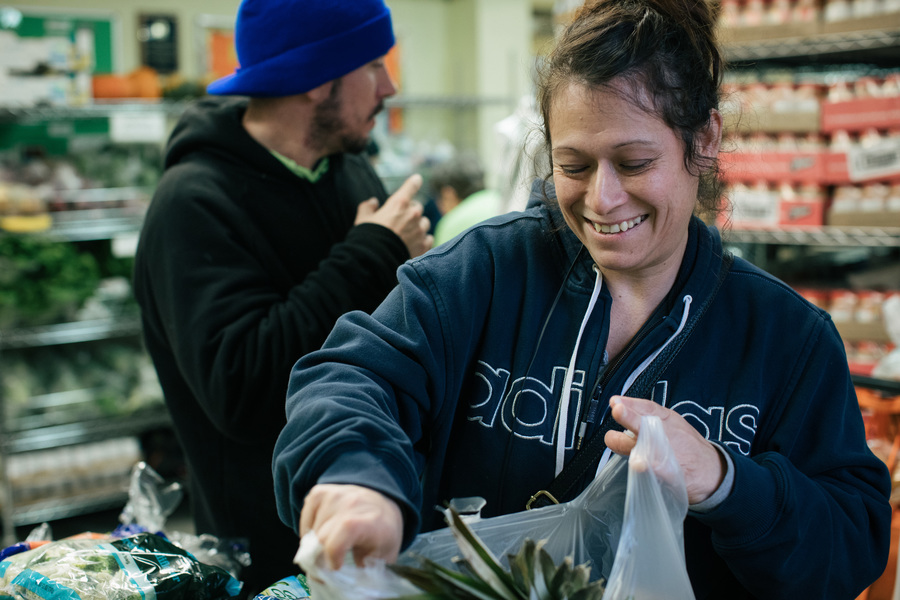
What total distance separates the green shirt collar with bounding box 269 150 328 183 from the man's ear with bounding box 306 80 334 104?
0.14 meters

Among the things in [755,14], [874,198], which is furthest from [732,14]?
[874,198]

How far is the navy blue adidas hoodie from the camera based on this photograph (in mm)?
1037

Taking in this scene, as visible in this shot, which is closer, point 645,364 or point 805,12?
Result: point 645,364

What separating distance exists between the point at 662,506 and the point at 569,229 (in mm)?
456

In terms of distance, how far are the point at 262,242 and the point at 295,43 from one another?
41 centimetres

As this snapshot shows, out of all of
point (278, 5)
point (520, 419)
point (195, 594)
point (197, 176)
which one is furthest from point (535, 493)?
point (278, 5)

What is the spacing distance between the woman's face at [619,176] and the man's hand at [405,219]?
47 centimetres

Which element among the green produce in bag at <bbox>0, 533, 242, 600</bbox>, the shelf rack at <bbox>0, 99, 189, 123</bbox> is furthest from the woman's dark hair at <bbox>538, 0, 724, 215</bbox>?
the shelf rack at <bbox>0, 99, 189, 123</bbox>

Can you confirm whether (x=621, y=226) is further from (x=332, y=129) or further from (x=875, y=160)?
(x=875, y=160)

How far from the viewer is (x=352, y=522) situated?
0.78 metres

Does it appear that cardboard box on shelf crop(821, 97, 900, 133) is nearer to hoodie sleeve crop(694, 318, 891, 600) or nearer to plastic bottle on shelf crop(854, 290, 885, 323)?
plastic bottle on shelf crop(854, 290, 885, 323)

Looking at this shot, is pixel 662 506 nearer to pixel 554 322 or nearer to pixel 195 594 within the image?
pixel 554 322

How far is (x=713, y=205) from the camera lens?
1294 millimetres

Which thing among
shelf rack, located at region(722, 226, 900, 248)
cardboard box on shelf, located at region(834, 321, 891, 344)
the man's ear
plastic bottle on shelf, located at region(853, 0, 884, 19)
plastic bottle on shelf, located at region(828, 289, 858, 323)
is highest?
plastic bottle on shelf, located at region(853, 0, 884, 19)
